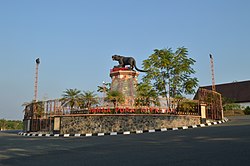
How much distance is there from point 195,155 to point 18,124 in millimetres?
42966

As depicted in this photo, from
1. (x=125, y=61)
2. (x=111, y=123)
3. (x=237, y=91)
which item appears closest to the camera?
(x=111, y=123)

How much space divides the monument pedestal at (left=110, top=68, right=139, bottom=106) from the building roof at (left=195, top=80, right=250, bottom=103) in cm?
2907

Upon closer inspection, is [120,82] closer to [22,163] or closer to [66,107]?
[66,107]

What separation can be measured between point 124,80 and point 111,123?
627 centimetres

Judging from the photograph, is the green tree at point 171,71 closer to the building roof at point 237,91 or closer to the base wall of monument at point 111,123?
the base wall of monument at point 111,123

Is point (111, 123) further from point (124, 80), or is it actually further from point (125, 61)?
point (125, 61)

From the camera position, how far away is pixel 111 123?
1441 cm

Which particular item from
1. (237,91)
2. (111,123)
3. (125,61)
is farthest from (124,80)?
(237,91)

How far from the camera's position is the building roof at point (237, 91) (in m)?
43.8

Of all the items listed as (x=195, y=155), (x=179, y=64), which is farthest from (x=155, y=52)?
(x=195, y=155)

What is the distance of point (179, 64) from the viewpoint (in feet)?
59.5

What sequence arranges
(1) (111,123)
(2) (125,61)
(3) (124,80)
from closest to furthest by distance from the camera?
(1) (111,123)
(3) (124,80)
(2) (125,61)

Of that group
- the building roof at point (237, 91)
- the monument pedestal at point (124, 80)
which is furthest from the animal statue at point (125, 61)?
the building roof at point (237, 91)

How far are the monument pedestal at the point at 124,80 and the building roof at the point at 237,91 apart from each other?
29.1m
